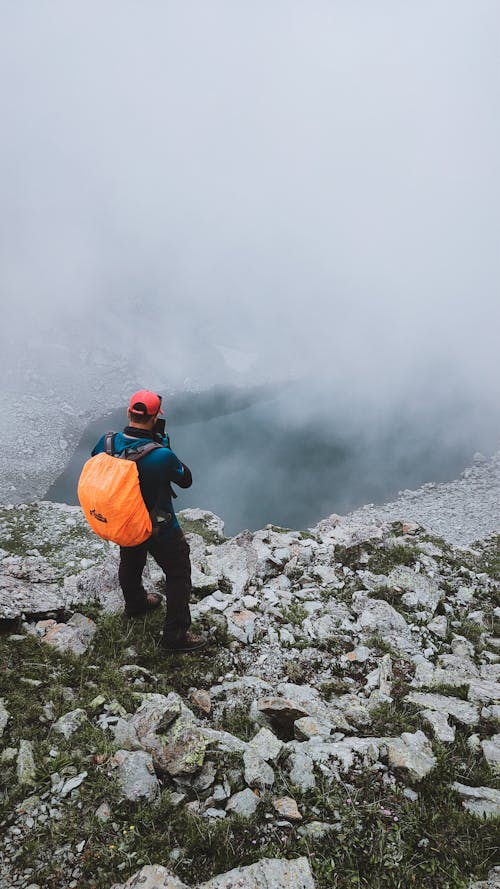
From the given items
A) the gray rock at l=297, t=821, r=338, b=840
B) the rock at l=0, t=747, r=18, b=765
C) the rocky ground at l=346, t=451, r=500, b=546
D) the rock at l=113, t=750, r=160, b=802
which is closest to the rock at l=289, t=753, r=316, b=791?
the gray rock at l=297, t=821, r=338, b=840

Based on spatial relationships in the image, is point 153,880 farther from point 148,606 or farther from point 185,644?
point 148,606

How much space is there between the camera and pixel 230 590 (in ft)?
28.7

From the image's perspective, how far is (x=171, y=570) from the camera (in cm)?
562

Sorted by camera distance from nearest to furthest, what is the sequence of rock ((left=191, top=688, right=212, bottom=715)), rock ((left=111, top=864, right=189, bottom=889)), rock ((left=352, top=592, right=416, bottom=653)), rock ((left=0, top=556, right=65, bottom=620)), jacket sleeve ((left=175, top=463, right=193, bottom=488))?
1. rock ((left=111, top=864, right=189, bottom=889))
2. rock ((left=191, top=688, right=212, bottom=715))
3. jacket sleeve ((left=175, top=463, right=193, bottom=488))
4. rock ((left=0, top=556, right=65, bottom=620))
5. rock ((left=352, top=592, right=416, bottom=653))

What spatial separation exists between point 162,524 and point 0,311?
10723 centimetres

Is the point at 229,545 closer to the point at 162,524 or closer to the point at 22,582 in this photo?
the point at 22,582

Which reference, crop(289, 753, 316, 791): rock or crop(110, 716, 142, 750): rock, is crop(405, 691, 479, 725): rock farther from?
crop(110, 716, 142, 750): rock

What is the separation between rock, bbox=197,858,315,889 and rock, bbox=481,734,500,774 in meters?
2.32

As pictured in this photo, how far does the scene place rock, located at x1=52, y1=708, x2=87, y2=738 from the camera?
4.01m

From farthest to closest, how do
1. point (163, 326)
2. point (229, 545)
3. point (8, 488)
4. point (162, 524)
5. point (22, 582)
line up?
point (163, 326), point (8, 488), point (229, 545), point (22, 582), point (162, 524)

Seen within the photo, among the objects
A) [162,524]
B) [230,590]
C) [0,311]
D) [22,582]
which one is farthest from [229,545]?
[0,311]

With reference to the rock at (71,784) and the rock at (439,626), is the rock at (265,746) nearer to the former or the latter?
the rock at (71,784)

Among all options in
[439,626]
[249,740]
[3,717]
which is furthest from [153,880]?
[439,626]

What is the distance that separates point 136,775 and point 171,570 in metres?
2.38
